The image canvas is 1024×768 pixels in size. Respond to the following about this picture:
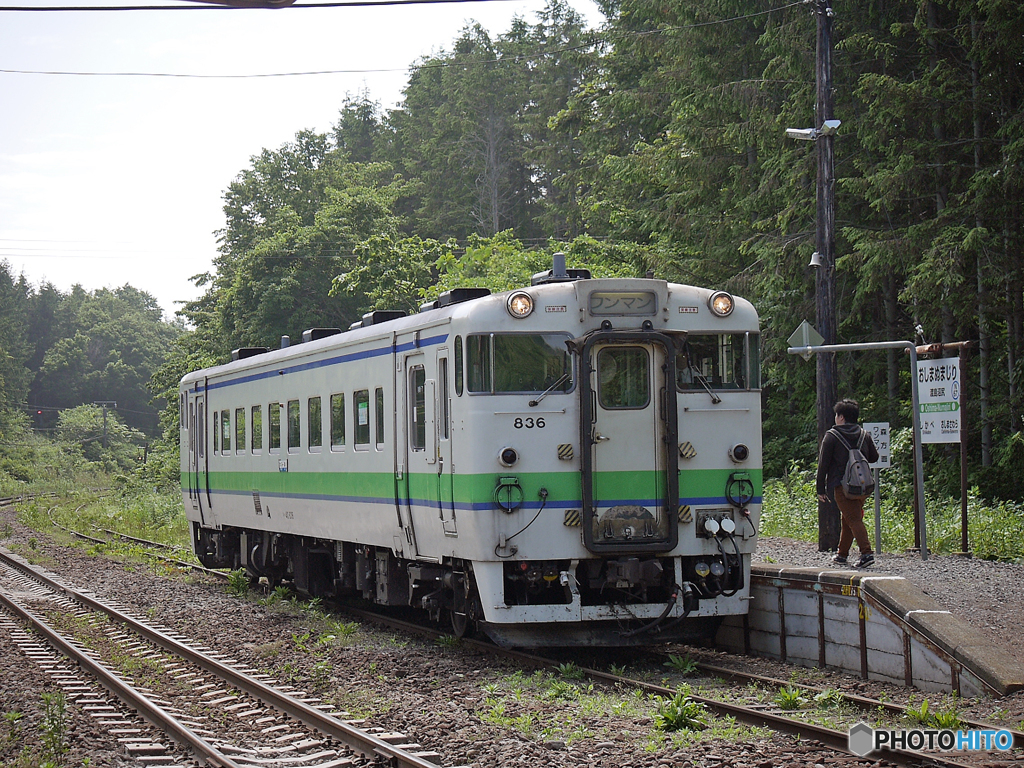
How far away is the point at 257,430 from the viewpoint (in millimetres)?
15930

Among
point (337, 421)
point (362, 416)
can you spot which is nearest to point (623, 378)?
point (362, 416)

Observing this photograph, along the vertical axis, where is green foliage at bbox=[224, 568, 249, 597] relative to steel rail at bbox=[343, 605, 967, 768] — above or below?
below

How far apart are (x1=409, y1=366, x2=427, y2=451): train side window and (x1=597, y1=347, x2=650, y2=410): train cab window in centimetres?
170

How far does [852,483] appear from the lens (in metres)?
11.1

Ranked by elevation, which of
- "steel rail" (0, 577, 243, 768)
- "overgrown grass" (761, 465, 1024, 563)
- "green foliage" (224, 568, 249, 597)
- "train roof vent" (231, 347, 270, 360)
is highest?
"train roof vent" (231, 347, 270, 360)

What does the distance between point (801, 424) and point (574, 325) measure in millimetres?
16105

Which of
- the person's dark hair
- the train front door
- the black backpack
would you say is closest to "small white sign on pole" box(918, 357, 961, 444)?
the person's dark hair

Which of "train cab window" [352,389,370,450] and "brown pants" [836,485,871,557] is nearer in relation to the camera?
"brown pants" [836,485,871,557]

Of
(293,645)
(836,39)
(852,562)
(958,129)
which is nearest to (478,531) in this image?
(293,645)

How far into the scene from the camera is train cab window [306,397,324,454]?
13656mm

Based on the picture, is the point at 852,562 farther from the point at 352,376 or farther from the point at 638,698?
the point at 352,376

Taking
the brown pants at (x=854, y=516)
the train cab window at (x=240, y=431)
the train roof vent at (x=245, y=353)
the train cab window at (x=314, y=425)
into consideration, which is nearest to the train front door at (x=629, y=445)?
the brown pants at (x=854, y=516)

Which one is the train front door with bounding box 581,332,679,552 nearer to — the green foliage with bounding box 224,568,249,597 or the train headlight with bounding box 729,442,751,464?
the train headlight with bounding box 729,442,751,464

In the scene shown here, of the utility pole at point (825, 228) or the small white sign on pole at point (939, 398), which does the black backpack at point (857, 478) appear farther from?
the utility pole at point (825, 228)
